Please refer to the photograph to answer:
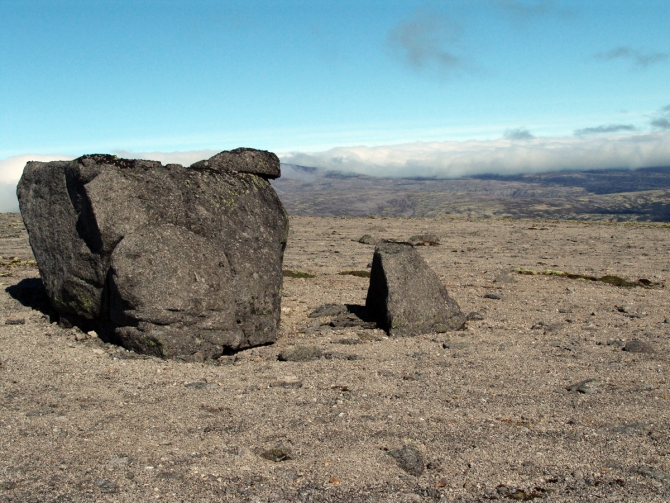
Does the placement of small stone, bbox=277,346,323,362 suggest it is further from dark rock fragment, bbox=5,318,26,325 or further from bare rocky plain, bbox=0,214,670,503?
dark rock fragment, bbox=5,318,26,325

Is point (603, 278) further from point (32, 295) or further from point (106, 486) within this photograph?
point (106, 486)

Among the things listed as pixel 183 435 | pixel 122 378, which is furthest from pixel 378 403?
pixel 122 378

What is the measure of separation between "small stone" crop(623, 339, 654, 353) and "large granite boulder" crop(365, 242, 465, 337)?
3.93 m

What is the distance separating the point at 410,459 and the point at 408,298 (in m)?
7.62

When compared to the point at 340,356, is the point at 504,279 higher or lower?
higher

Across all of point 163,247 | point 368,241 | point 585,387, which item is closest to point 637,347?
point 585,387

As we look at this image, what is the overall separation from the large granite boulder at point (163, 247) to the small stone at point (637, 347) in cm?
818

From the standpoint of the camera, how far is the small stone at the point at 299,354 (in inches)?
530

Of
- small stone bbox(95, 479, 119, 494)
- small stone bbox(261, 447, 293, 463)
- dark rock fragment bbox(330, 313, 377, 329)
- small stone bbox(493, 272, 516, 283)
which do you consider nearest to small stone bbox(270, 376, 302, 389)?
small stone bbox(261, 447, 293, 463)

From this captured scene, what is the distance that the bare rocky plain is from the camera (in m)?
7.80

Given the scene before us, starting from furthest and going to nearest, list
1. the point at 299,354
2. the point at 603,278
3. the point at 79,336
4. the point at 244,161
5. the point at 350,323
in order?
the point at 603,278
the point at 350,323
the point at 244,161
the point at 79,336
the point at 299,354

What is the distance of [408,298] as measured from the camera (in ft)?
51.9

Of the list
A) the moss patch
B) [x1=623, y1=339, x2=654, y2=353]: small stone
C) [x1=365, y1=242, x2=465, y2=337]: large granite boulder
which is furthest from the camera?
the moss patch

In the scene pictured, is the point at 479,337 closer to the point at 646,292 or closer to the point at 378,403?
the point at 378,403
